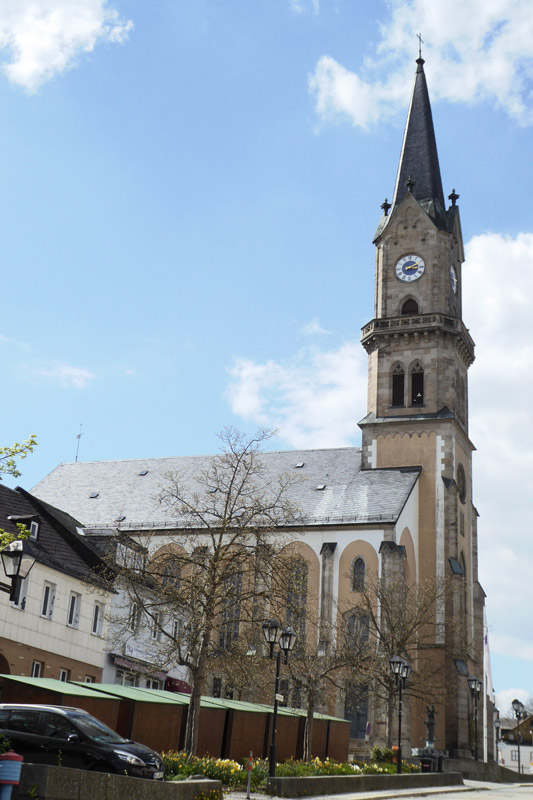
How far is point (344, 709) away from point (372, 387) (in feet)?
66.8

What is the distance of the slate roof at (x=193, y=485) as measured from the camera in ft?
180

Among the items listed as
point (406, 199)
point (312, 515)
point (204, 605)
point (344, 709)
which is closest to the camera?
point (204, 605)

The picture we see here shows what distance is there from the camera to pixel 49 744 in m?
19.2

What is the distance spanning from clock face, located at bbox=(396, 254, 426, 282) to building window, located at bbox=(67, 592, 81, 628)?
33170 millimetres

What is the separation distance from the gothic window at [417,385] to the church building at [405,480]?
7 cm

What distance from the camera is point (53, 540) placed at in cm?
4119

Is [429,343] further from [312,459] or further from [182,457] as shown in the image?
[182,457]

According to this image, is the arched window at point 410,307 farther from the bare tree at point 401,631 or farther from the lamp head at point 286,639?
the lamp head at point 286,639

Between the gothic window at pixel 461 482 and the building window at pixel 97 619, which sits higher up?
the gothic window at pixel 461 482

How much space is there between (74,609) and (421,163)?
136 feet

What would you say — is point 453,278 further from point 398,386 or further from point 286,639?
point 286,639

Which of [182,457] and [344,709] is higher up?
[182,457]

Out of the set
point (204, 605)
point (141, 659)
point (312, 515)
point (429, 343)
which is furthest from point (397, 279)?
point (204, 605)

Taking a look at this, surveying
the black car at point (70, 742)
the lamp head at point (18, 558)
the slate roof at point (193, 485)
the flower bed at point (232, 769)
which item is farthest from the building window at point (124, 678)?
the lamp head at point (18, 558)
